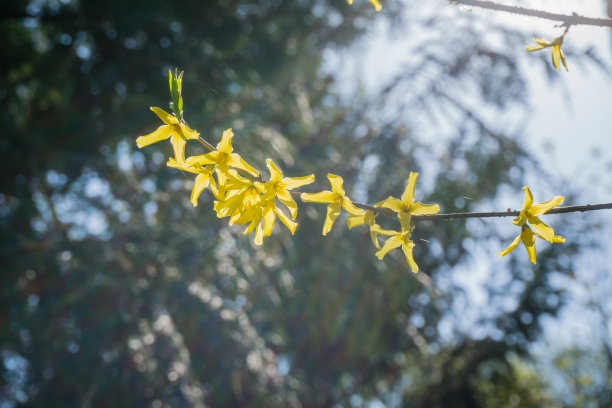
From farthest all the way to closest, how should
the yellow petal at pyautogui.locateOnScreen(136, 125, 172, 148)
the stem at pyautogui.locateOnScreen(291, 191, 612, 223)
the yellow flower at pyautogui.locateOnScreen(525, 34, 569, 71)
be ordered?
the yellow flower at pyautogui.locateOnScreen(525, 34, 569, 71), the yellow petal at pyautogui.locateOnScreen(136, 125, 172, 148), the stem at pyautogui.locateOnScreen(291, 191, 612, 223)

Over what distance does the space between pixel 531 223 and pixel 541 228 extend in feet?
0.07

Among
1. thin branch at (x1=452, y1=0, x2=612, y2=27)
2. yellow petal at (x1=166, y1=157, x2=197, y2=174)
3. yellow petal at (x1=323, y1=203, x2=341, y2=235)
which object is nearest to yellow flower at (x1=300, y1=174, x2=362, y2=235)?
yellow petal at (x1=323, y1=203, x2=341, y2=235)

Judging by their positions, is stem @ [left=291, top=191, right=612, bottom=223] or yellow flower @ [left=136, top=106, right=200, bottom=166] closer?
stem @ [left=291, top=191, right=612, bottom=223]

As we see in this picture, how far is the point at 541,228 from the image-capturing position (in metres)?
0.90

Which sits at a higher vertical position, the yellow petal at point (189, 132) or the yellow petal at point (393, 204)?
the yellow petal at point (189, 132)

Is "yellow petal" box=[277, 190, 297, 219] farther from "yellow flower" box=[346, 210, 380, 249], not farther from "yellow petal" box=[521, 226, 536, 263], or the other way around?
"yellow petal" box=[521, 226, 536, 263]

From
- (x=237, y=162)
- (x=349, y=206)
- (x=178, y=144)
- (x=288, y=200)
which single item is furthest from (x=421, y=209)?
(x=178, y=144)

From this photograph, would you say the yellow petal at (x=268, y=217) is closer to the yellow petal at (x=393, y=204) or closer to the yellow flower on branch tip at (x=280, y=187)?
the yellow flower on branch tip at (x=280, y=187)

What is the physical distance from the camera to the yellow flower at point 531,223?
2.87 feet

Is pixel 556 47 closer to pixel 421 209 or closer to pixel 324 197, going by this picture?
pixel 421 209

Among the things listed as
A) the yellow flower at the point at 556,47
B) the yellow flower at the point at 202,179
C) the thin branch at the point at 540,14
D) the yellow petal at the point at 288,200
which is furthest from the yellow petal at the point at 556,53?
the yellow flower at the point at 202,179

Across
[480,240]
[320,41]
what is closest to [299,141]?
[320,41]

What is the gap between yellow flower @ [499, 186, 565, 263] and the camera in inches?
34.4

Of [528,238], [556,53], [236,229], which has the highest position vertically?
[556,53]
